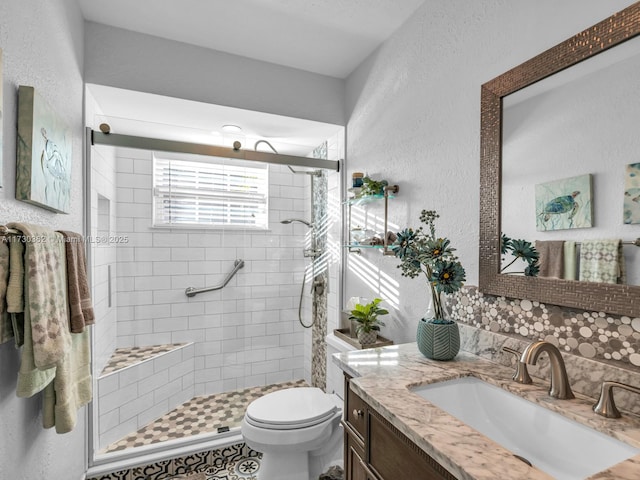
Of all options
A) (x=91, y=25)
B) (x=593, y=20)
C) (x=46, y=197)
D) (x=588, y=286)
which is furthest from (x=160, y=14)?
(x=588, y=286)

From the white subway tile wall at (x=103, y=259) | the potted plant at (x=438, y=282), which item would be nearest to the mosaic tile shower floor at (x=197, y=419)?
the white subway tile wall at (x=103, y=259)

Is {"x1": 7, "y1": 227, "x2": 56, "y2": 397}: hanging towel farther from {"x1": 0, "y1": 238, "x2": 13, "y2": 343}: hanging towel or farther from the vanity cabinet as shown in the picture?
the vanity cabinet

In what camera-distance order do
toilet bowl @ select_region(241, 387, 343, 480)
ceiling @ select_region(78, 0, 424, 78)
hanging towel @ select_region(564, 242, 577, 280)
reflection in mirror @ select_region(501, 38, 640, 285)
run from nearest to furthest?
reflection in mirror @ select_region(501, 38, 640, 285)
hanging towel @ select_region(564, 242, 577, 280)
toilet bowl @ select_region(241, 387, 343, 480)
ceiling @ select_region(78, 0, 424, 78)

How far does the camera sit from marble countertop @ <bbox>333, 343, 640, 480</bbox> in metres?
0.65

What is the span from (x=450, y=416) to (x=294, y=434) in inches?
40.0

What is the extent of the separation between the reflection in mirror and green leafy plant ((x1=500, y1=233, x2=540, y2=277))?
0.02 metres

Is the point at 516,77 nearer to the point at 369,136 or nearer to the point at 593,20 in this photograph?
the point at 593,20

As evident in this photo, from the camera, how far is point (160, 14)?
5.96 ft

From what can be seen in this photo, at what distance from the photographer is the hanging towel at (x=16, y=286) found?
0.96m

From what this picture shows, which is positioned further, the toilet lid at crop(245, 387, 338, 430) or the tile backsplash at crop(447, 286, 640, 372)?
the toilet lid at crop(245, 387, 338, 430)

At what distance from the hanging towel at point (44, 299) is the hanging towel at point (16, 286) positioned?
0.01 metres

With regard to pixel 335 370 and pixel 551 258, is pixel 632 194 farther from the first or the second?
pixel 335 370

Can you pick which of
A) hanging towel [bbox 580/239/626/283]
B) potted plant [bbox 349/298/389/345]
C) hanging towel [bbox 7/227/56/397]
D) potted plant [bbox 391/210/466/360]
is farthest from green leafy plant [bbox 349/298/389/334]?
hanging towel [bbox 7/227/56/397]

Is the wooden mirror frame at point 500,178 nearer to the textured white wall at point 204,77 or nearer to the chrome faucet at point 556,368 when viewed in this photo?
the chrome faucet at point 556,368
